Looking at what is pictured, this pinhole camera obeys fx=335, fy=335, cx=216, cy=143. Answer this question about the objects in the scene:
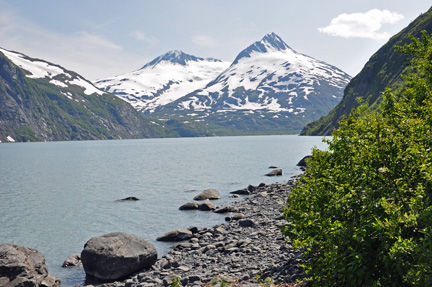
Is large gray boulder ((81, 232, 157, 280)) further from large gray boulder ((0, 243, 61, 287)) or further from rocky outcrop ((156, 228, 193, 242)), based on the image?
rocky outcrop ((156, 228, 193, 242))

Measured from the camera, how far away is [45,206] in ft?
161

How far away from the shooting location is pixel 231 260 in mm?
22016

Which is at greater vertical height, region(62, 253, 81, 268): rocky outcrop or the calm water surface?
region(62, 253, 81, 268): rocky outcrop

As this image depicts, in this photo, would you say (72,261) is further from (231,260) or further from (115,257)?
(231,260)

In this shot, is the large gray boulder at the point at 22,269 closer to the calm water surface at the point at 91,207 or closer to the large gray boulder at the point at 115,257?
the calm water surface at the point at 91,207

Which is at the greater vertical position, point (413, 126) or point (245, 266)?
point (413, 126)

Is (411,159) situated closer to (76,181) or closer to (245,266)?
(245,266)

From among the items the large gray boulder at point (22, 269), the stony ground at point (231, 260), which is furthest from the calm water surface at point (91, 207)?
the stony ground at point (231, 260)

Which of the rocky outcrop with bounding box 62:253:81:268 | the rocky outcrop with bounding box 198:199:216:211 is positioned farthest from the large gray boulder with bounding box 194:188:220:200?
the rocky outcrop with bounding box 62:253:81:268

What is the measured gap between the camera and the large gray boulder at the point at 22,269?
2006 cm

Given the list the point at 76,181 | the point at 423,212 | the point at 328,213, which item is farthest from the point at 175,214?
the point at 76,181

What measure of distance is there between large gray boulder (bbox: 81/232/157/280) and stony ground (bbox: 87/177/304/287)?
31.9 inches

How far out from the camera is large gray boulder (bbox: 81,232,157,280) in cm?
2219

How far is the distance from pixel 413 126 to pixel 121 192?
179 ft
